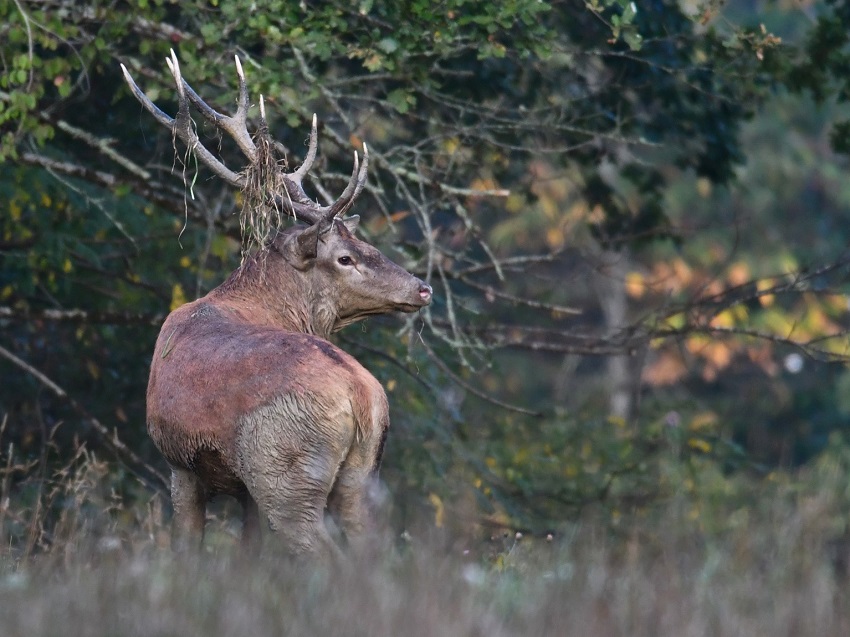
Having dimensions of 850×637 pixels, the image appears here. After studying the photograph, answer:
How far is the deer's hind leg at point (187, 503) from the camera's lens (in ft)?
20.3

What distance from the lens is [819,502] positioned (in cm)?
518

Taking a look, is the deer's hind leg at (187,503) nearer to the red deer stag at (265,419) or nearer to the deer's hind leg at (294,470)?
the red deer stag at (265,419)

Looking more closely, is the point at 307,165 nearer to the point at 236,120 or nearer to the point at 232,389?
the point at 236,120

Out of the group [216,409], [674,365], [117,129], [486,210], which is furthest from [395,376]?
[674,365]

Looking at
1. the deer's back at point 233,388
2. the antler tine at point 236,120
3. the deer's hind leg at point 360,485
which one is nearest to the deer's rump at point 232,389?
the deer's back at point 233,388

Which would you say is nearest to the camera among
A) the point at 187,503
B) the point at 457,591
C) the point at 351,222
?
the point at 457,591

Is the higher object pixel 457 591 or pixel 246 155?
pixel 457 591

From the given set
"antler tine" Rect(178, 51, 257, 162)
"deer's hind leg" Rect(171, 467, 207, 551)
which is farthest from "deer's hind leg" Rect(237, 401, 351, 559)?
"antler tine" Rect(178, 51, 257, 162)

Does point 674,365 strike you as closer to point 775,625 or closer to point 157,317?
point 157,317

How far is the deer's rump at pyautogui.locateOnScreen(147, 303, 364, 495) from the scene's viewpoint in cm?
561

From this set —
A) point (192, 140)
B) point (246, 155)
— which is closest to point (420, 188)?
point (246, 155)

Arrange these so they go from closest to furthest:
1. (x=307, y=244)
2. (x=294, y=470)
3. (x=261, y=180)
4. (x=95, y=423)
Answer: (x=294, y=470) < (x=307, y=244) < (x=261, y=180) < (x=95, y=423)

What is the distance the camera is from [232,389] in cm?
571

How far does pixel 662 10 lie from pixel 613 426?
4.87 meters
